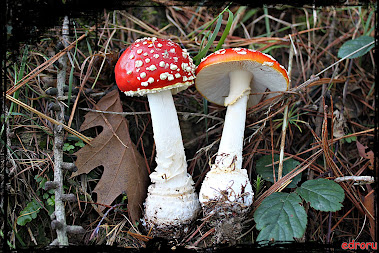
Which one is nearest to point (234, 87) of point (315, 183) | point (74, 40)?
point (315, 183)

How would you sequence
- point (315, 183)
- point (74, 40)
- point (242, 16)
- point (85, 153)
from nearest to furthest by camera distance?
point (315, 183) < point (85, 153) < point (74, 40) < point (242, 16)

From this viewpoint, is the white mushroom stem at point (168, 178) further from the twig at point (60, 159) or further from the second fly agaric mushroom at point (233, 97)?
the twig at point (60, 159)

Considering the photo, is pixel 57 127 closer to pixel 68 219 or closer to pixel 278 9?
pixel 68 219

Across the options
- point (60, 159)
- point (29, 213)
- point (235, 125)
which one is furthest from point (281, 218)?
point (29, 213)

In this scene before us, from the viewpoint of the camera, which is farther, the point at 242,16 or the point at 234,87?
the point at 242,16

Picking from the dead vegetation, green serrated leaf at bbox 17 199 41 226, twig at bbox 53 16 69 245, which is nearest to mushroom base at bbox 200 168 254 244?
the dead vegetation
